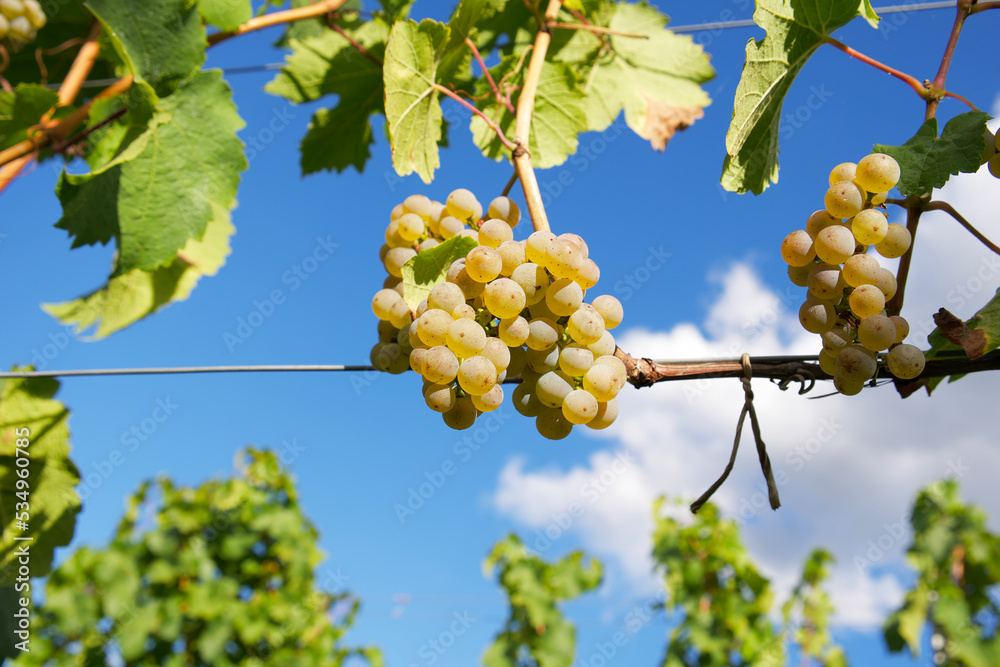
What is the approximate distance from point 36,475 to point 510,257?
1.30 meters

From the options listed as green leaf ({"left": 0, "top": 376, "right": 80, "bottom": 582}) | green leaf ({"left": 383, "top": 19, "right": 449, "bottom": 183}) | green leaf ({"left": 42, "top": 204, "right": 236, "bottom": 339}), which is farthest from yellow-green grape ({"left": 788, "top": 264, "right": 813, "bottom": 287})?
green leaf ({"left": 0, "top": 376, "right": 80, "bottom": 582})

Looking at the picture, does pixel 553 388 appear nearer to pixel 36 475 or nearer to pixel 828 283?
pixel 828 283

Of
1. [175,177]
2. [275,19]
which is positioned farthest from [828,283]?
[275,19]

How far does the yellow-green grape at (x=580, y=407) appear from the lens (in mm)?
701

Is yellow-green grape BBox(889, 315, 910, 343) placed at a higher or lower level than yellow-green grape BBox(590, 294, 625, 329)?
higher

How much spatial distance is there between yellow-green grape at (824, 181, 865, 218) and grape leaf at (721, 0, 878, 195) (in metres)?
0.13

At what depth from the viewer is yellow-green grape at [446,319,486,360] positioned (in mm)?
713

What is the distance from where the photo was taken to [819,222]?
78 centimetres

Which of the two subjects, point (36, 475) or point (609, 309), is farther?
point (36, 475)

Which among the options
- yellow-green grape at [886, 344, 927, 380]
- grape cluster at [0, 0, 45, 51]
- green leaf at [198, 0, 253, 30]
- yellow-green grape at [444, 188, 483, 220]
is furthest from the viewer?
grape cluster at [0, 0, 45, 51]

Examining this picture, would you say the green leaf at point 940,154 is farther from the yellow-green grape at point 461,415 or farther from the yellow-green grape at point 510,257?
the yellow-green grape at point 461,415

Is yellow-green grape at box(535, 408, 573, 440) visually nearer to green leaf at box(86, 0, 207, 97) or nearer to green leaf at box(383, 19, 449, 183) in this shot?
green leaf at box(383, 19, 449, 183)

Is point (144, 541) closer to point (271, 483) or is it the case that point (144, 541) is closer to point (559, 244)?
point (271, 483)

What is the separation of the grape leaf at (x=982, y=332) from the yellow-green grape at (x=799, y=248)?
152mm
